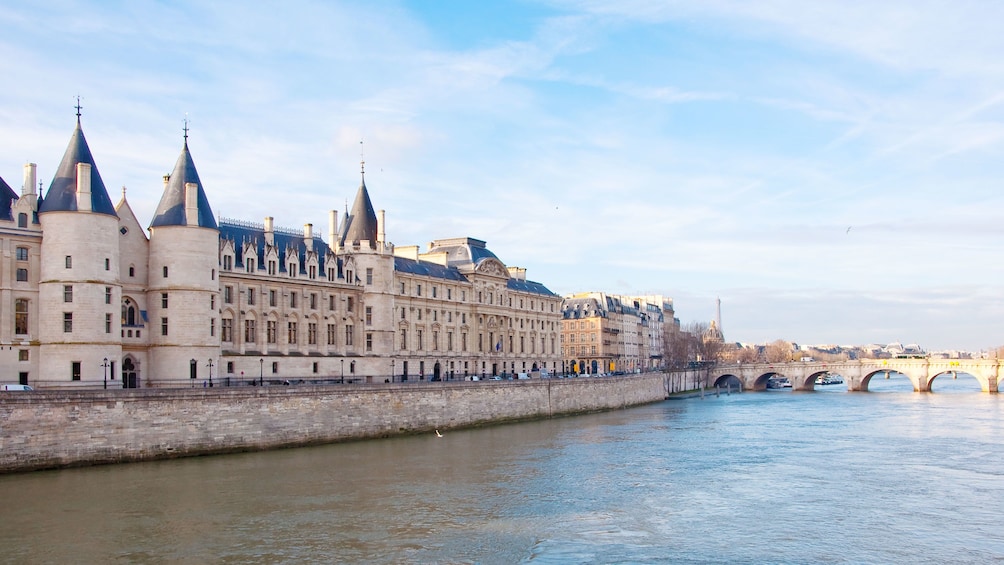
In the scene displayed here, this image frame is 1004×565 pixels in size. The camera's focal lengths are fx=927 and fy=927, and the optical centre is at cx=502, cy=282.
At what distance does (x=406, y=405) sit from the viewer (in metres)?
53.8

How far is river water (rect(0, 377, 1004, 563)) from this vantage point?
25000 mm

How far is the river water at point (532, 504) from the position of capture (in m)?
25.0

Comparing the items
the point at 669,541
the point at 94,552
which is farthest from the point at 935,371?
the point at 94,552

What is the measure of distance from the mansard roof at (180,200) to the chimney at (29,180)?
5973 mm

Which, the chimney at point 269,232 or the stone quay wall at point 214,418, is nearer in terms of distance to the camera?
the stone quay wall at point 214,418

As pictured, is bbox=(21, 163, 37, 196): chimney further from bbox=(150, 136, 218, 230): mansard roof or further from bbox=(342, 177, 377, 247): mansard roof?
bbox=(342, 177, 377, 247): mansard roof

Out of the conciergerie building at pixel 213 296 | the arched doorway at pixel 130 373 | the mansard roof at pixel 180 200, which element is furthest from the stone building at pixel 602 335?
the arched doorway at pixel 130 373

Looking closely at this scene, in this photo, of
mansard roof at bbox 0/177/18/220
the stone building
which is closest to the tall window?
mansard roof at bbox 0/177/18/220

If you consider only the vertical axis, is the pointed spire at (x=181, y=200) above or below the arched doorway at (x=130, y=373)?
above

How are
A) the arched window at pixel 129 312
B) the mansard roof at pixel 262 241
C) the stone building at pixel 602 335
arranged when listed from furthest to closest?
the stone building at pixel 602 335 → the mansard roof at pixel 262 241 → the arched window at pixel 129 312

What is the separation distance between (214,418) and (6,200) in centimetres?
1386

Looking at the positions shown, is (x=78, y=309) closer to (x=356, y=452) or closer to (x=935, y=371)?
→ (x=356, y=452)

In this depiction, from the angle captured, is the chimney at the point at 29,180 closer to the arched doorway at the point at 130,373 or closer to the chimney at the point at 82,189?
the chimney at the point at 82,189

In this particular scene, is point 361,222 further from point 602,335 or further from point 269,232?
point 602,335
